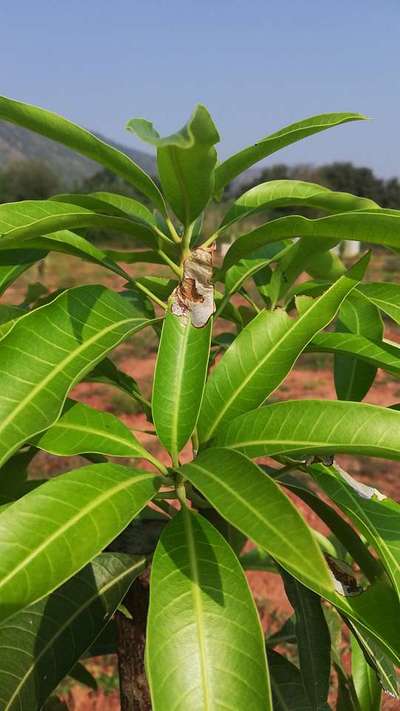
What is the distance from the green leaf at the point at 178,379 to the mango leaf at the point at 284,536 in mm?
66

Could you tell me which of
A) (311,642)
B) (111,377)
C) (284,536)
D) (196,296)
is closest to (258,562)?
(311,642)

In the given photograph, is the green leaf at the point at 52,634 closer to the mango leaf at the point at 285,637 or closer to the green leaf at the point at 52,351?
the green leaf at the point at 52,351

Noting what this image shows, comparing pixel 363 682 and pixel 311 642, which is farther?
pixel 363 682

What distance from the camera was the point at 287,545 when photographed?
0.44 metres

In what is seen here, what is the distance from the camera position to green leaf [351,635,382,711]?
878 millimetres

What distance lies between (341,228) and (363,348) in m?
0.16

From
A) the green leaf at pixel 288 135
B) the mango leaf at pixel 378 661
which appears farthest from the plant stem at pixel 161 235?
the mango leaf at pixel 378 661

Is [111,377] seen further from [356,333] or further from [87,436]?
[356,333]

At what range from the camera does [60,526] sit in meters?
0.50

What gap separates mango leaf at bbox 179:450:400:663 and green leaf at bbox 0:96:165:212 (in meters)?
0.33

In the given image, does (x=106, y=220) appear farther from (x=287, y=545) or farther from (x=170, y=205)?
(x=287, y=545)

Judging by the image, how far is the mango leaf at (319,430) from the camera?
Result: 0.56 meters

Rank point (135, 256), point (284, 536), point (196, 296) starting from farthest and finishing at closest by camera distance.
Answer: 1. point (135, 256)
2. point (196, 296)
3. point (284, 536)

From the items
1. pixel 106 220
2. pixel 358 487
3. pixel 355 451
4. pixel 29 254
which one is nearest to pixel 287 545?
pixel 355 451
